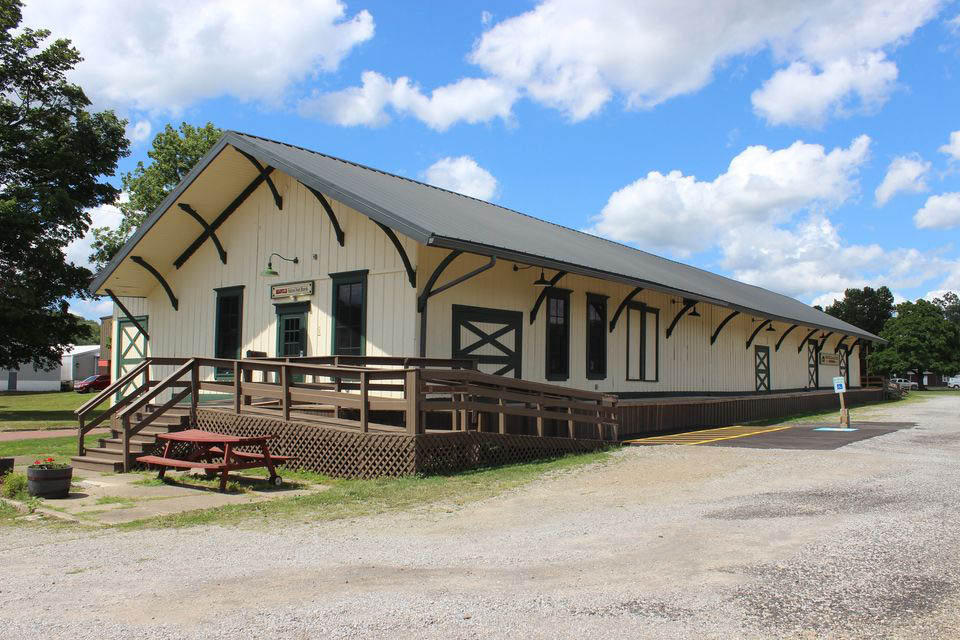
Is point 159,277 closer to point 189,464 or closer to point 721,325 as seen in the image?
point 189,464

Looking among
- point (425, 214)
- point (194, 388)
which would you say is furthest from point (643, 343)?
point (194, 388)

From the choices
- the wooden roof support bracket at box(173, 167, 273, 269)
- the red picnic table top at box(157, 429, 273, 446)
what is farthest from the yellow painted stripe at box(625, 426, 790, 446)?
the wooden roof support bracket at box(173, 167, 273, 269)

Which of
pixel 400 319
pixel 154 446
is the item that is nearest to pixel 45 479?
pixel 154 446

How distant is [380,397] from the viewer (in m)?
12.7

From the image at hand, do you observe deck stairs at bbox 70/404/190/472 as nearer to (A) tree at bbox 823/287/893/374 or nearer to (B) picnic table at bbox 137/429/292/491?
(B) picnic table at bbox 137/429/292/491

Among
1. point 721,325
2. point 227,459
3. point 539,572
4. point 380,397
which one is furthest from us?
point 721,325

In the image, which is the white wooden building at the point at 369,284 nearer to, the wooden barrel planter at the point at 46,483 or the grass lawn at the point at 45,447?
the grass lawn at the point at 45,447

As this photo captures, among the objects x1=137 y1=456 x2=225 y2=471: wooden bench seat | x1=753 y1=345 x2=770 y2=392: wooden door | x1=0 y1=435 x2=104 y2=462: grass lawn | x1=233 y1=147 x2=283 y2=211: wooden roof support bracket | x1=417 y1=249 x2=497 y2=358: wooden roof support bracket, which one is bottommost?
x1=0 y1=435 x2=104 y2=462: grass lawn

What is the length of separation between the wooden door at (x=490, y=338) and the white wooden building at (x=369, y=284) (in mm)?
34

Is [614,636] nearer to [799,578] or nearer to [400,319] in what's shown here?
[799,578]

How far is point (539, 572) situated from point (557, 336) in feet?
35.4

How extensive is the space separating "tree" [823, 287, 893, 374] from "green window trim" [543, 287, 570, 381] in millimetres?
85141

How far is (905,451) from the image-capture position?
13453 millimetres

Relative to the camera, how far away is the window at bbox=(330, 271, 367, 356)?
1397 cm
